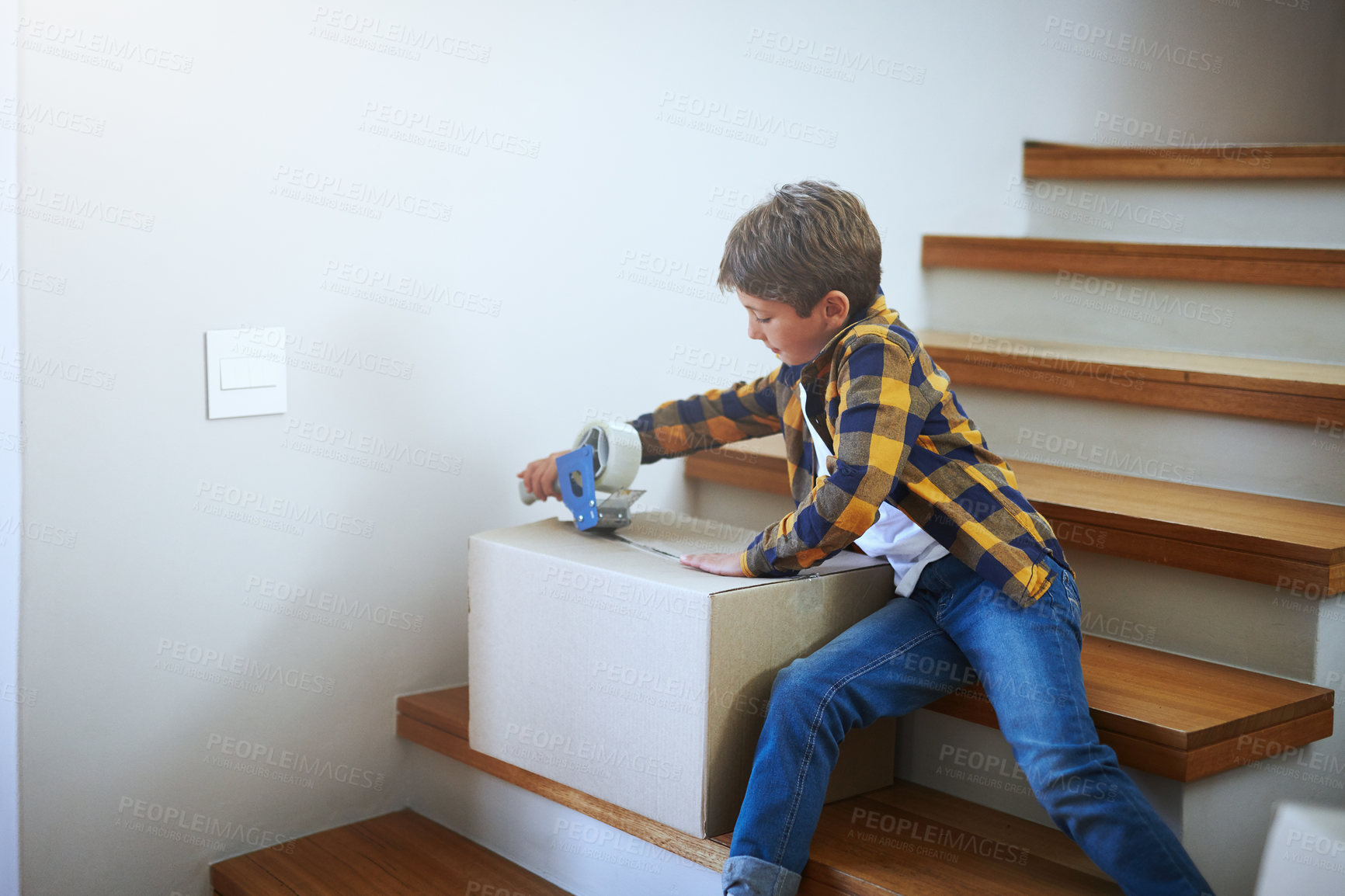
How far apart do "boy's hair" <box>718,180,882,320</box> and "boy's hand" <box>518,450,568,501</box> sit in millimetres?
378

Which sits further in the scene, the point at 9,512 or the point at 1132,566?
the point at 1132,566

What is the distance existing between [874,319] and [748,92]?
79 cm

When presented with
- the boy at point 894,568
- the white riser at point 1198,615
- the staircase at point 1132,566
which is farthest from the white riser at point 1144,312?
the boy at point 894,568

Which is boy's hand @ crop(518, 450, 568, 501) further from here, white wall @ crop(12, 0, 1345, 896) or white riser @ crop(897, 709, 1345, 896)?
white riser @ crop(897, 709, 1345, 896)

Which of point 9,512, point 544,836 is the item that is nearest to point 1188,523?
point 544,836

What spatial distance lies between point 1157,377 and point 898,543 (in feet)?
2.08

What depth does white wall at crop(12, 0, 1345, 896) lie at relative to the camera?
1.26 metres

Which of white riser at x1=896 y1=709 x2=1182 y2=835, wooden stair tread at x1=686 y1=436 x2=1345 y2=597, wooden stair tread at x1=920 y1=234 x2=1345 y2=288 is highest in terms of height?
wooden stair tread at x1=920 y1=234 x2=1345 y2=288

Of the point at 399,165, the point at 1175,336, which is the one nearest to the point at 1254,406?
the point at 1175,336

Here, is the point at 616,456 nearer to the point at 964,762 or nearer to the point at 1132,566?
the point at 964,762

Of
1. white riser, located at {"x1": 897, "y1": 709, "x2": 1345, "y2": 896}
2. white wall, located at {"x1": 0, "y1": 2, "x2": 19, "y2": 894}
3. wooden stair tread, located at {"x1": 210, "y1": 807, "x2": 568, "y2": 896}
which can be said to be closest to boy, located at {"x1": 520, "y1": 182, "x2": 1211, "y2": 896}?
white riser, located at {"x1": 897, "y1": 709, "x2": 1345, "y2": 896}

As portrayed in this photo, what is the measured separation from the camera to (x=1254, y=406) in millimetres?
1558

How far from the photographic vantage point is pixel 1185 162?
6.79ft

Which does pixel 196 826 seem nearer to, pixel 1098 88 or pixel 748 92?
pixel 748 92
